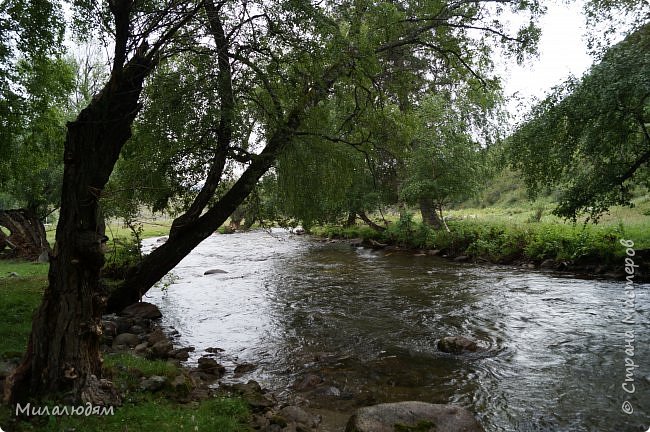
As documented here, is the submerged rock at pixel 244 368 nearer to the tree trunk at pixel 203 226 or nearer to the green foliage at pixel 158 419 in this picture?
the green foliage at pixel 158 419

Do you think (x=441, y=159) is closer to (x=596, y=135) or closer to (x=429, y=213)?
(x=429, y=213)

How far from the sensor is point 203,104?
31.7 ft

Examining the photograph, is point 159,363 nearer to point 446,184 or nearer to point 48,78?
point 48,78

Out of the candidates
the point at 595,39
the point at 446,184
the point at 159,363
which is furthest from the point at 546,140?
the point at 159,363

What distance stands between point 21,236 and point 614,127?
2849 cm

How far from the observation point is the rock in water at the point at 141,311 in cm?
1204

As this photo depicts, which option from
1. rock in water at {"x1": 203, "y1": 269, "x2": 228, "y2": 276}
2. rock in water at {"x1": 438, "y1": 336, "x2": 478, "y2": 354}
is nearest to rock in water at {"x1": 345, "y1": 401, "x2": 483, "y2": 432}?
rock in water at {"x1": 438, "y1": 336, "x2": 478, "y2": 354}

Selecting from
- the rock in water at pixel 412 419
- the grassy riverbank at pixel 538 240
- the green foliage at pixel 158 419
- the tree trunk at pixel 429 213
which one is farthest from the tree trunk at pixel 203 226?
the tree trunk at pixel 429 213

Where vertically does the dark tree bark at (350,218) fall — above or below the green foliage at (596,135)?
below

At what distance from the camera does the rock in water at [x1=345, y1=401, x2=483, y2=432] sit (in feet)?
17.9

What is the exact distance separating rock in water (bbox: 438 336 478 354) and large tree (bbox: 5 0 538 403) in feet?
19.0

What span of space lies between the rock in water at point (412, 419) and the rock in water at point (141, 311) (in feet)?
27.4

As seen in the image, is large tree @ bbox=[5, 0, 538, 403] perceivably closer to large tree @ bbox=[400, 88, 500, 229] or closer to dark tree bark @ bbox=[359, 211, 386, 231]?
large tree @ bbox=[400, 88, 500, 229]

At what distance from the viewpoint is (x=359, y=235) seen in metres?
33.1
